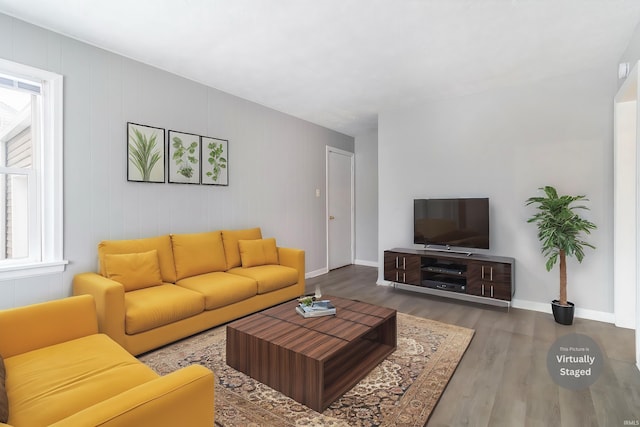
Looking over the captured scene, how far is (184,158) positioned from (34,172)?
1302 millimetres

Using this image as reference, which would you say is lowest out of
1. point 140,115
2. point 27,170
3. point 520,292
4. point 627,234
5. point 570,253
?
point 520,292

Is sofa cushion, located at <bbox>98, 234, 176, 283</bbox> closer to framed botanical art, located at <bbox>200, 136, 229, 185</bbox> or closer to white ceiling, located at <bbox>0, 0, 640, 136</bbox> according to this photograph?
framed botanical art, located at <bbox>200, 136, 229, 185</bbox>

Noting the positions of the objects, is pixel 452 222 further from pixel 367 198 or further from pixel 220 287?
pixel 220 287

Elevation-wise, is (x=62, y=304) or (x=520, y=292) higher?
(x=62, y=304)

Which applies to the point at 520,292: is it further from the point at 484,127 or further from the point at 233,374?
the point at 233,374

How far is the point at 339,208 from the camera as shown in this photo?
607 centimetres

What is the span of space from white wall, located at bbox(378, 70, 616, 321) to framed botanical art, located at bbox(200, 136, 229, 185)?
2.42 meters

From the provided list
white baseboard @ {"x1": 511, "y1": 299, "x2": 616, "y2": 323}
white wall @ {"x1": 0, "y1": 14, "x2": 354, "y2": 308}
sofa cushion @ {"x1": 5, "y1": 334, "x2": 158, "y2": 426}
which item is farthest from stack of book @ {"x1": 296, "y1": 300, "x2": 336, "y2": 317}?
white baseboard @ {"x1": 511, "y1": 299, "x2": 616, "y2": 323}

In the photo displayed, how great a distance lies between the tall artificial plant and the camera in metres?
3.15

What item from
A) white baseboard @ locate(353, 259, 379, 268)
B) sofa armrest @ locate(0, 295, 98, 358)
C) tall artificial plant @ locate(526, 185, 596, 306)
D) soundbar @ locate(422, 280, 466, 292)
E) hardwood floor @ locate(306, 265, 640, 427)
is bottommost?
hardwood floor @ locate(306, 265, 640, 427)

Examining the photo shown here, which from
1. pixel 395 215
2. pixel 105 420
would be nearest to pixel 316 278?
pixel 395 215

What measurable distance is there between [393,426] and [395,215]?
3.32 metres

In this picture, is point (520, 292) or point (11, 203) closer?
point (11, 203)

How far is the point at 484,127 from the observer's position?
13.1ft
